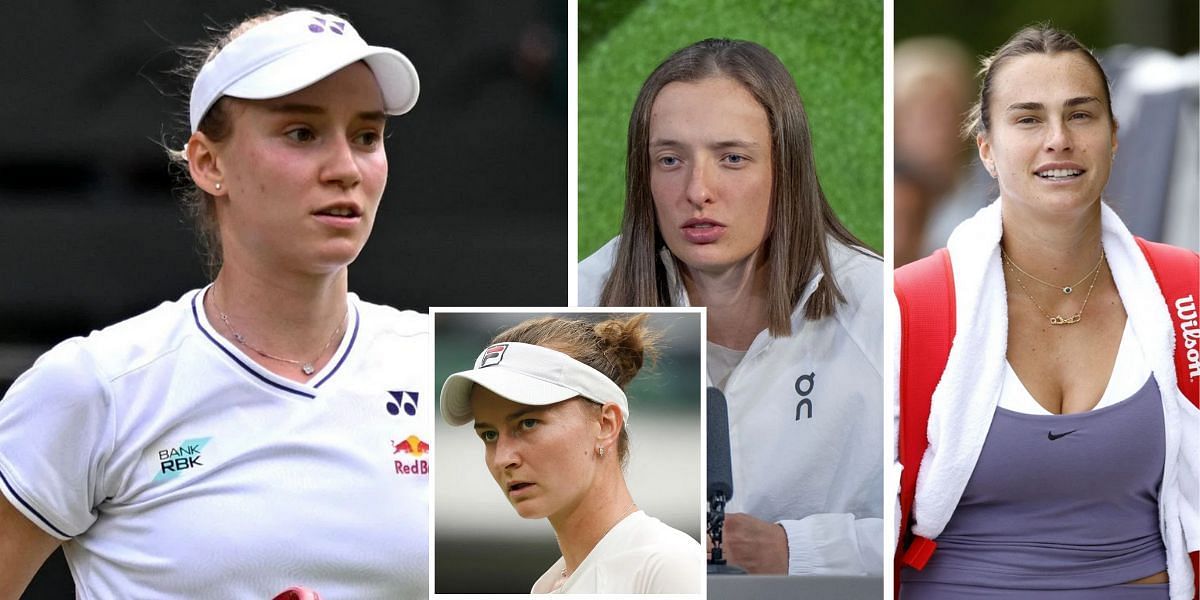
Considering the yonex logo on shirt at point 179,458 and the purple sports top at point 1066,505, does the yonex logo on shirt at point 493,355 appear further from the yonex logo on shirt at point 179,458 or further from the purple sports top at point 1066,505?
the purple sports top at point 1066,505

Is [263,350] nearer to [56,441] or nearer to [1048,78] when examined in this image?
[56,441]

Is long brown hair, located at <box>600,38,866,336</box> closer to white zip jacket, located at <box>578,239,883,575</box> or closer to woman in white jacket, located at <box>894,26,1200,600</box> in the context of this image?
white zip jacket, located at <box>578,239,883,575</box>

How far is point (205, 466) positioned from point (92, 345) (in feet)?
0.79

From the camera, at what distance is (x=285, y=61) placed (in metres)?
1.83

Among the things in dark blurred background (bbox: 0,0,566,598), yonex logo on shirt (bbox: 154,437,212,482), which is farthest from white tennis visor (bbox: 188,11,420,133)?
yonex logo on shirt (bbox: 154,437,212,482)

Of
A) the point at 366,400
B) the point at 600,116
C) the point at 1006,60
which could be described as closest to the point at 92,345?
the point at 366,400

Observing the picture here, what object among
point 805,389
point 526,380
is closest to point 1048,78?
point 805,389

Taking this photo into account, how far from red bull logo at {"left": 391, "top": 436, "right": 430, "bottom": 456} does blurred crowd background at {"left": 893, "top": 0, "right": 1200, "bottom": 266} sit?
34.4 inches

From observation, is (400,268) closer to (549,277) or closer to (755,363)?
(549,277)

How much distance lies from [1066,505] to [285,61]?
56.7 inches

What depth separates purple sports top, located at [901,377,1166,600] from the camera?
6.99ft

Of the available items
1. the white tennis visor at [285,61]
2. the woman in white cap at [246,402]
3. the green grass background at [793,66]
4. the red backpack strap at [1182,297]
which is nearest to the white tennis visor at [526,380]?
the woman in white cap at [246,402]

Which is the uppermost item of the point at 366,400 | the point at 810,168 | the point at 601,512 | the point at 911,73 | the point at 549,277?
the point at 911,73

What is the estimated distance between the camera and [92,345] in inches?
73.5
